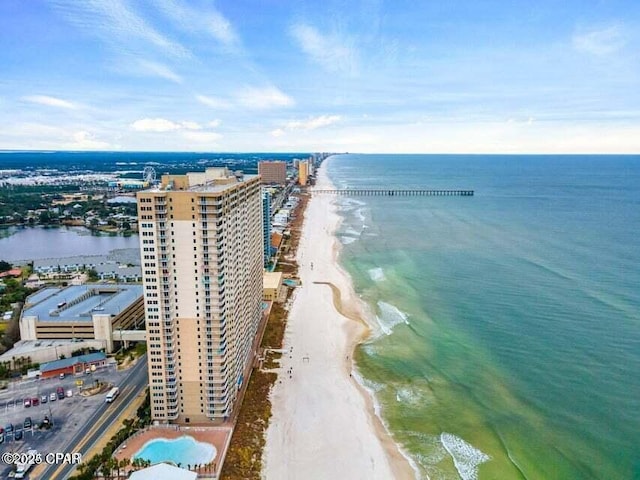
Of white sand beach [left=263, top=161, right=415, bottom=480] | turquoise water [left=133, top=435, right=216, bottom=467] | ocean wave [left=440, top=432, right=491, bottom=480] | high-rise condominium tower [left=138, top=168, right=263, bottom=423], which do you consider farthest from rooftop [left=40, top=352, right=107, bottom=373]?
ocean wave [left=440, top=432, right=491, bottom=480]

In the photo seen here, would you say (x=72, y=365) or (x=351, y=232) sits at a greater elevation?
(x=351, y=232)

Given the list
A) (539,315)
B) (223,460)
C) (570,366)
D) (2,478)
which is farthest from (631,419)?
(2,478)

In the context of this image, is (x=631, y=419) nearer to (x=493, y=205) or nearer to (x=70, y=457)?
(x=70, y=457)

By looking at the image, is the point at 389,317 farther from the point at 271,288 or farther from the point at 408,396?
the point at 408,396

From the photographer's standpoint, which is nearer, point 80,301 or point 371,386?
point 371,386

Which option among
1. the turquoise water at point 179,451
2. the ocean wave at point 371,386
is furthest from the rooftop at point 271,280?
the turquoise water at point 179,451

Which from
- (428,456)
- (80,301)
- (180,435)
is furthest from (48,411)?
(428,456)
